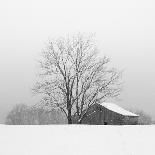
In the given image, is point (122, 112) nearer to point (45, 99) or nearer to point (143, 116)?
point (45, 99)

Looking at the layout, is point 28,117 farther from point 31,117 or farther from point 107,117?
point 107,117

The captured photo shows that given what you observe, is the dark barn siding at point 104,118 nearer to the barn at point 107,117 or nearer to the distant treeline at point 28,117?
the barn at point 107,117
